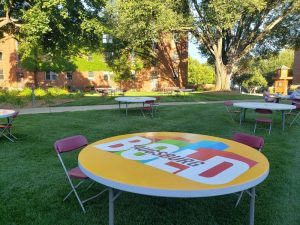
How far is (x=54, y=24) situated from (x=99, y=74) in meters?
22.9

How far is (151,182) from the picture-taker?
2.11 m

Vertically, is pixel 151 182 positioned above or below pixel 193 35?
below

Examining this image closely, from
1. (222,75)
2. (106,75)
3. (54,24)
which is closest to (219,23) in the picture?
(222,75)

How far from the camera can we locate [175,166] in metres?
2.46

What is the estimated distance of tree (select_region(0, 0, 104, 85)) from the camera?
39.5 feet

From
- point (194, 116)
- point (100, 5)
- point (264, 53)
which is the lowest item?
point (194, 116)

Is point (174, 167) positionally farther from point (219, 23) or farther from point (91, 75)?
point (91, 75)

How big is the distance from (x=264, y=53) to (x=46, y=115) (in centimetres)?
2348

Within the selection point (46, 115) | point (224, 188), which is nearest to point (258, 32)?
point (46, 115)

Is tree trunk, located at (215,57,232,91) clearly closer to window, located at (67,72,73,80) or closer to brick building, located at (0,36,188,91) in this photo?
brick building, located at (0,36,188,91)

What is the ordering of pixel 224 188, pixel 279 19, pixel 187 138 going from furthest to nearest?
pixel 279 19 → pixel 187 138 → pixel 224 188

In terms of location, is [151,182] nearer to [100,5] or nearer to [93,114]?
[93,114]

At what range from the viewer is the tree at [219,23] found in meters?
17.0

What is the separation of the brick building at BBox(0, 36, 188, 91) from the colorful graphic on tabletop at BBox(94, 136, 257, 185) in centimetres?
3122
